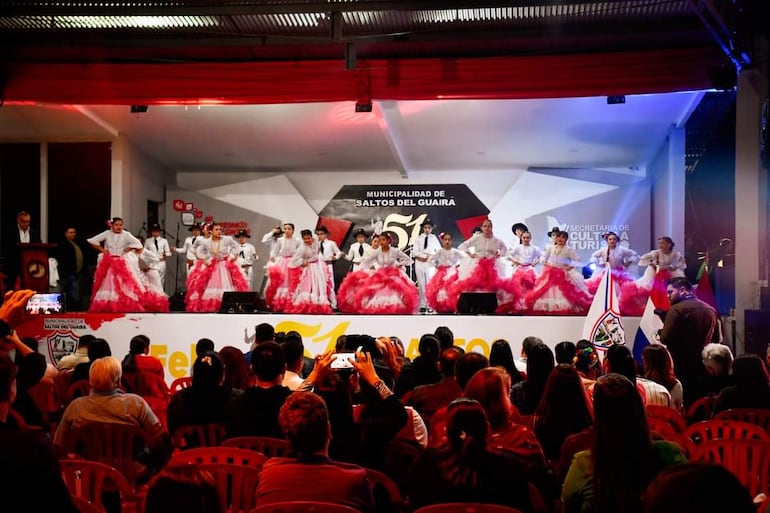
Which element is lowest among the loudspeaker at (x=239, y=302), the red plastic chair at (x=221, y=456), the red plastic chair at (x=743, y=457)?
the red plastic chair at (x=743, y=457)

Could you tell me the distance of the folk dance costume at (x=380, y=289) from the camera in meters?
10.2

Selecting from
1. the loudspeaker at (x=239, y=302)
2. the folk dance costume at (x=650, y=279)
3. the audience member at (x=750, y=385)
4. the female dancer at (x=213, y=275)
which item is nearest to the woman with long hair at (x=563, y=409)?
the audience member at (x=750, y=385)

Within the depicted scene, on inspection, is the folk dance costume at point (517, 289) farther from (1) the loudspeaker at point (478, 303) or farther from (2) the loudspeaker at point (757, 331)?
(2) the loudspeaker at point (757, 331)

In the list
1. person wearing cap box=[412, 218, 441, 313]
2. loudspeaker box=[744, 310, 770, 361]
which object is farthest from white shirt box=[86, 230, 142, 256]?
loudspeaker box=[744, 310, 770, 361]

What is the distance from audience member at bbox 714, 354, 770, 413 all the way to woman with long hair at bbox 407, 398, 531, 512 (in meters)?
2.44

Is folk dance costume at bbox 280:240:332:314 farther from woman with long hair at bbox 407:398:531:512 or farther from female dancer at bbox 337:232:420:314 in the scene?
Result: woman with long hair at bbox 407:398:531:512

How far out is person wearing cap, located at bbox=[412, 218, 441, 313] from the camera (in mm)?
12320

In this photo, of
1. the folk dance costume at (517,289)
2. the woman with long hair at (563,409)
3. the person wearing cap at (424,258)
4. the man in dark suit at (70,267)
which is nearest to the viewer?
the woman with long hair at (563,409)

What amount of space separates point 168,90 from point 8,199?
6.63 meters

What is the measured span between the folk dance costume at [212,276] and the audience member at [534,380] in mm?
7202

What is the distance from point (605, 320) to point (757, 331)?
1450mm

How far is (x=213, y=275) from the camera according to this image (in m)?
11.0

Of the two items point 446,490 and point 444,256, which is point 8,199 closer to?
point 444,256

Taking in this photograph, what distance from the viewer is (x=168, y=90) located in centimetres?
944
